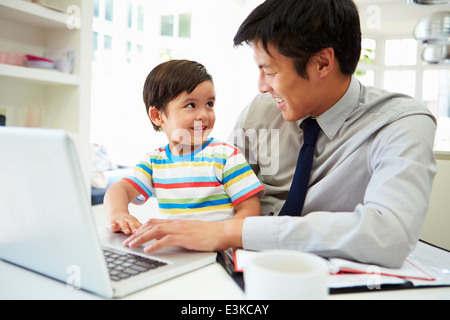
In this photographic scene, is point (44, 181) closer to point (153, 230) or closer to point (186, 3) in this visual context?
point (153, 230)

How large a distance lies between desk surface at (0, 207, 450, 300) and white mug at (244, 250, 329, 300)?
0.53ft

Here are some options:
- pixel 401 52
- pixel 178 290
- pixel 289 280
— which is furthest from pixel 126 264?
pixel 401 52

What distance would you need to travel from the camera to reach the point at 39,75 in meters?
2.84

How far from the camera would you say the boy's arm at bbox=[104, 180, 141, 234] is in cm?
92

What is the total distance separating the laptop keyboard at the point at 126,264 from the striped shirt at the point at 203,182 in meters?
0.42

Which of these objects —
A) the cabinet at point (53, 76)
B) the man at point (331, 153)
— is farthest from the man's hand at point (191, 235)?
the cabinet at point (53, 76)

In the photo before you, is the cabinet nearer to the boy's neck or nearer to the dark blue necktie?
the boy's neck

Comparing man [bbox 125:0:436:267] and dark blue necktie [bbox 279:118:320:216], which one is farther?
dark blue necktie [bbox 279:118:320:216]

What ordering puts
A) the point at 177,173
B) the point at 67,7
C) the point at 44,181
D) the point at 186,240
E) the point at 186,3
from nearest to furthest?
the point at 44,181 < the point at 186,240 < the point at 177,173 < the point at 67,7 < the point at 186,3

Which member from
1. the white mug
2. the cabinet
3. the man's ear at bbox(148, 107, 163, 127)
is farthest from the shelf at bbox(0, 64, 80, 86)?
the white mug

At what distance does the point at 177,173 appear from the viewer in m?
1.18
